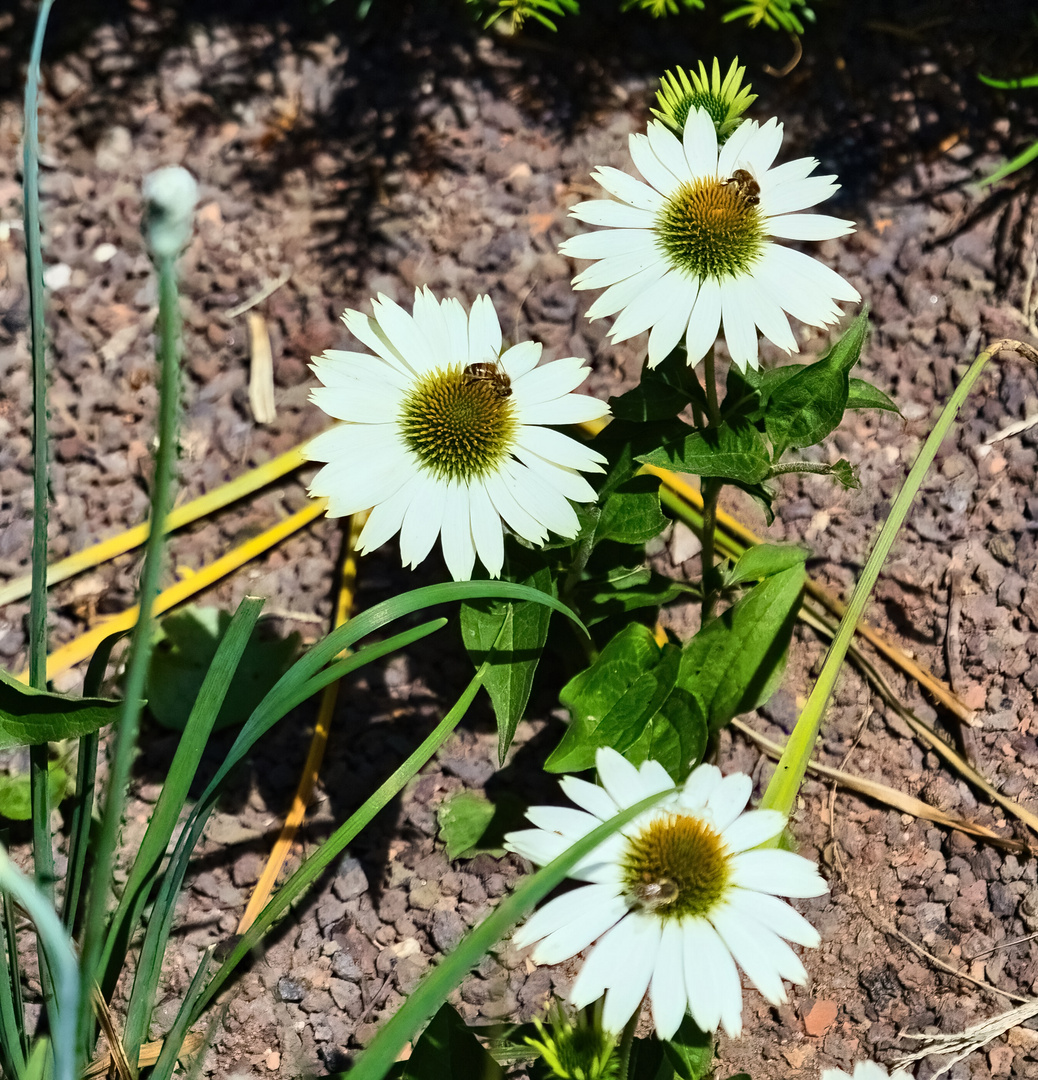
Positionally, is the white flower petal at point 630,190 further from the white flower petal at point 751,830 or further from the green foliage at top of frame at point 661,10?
the white flower petal at point 751,830

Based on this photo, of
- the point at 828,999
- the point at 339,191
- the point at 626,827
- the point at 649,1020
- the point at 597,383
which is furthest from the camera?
the point at 339,191

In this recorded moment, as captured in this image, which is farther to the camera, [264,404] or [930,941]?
[264,404]

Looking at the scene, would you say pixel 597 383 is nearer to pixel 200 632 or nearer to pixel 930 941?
pixel 200 632

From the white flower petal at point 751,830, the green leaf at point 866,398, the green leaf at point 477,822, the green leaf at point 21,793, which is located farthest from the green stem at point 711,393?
the green leaf at point 21,793

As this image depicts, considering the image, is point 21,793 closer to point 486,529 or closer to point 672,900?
point 486,529

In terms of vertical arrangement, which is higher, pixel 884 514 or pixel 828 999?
pixel 884 514

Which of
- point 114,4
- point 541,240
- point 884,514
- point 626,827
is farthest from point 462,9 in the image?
point 626,827

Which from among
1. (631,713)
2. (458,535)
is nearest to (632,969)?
(631,713)
